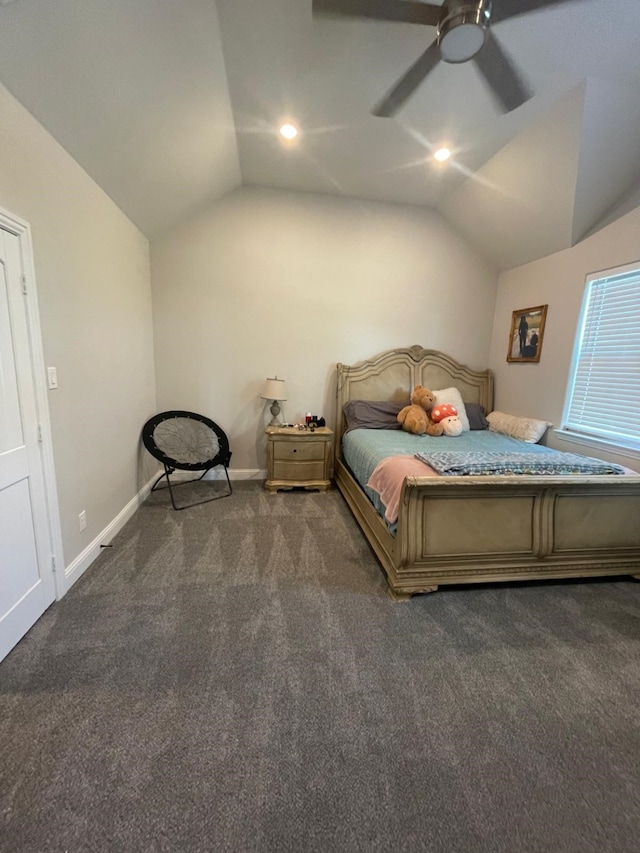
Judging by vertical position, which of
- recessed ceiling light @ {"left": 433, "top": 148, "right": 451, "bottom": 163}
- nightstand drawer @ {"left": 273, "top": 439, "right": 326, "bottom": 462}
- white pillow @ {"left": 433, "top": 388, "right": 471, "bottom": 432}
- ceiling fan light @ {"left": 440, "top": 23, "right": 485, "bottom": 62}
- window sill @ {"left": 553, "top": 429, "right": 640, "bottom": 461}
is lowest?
nightstand drawer @ {"left": 273, "top": 439, "right": 326, "bottom": 462}

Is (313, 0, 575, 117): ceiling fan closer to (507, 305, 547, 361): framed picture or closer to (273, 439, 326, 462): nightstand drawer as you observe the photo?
(507, 305, 547, 361): framed picture

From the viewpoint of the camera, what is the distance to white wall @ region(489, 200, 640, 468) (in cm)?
260

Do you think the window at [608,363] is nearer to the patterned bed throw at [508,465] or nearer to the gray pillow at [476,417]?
the patterned bed throw at [508,465]

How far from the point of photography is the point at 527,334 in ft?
11.3

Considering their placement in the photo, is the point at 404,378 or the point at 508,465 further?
the point at 404,378

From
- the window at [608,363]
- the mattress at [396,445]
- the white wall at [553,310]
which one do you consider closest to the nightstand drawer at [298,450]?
the mattress at [396,445]

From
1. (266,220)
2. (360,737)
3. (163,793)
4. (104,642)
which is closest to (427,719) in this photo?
(360,737)

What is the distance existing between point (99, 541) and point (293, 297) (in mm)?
2762

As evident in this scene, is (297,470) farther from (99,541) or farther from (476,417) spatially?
(476,417)

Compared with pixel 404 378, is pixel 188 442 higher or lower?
lower

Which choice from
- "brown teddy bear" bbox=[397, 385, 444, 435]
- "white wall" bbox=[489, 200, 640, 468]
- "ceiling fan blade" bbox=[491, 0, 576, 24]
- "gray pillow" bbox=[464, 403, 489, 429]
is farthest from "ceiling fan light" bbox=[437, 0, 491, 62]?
"gray pillow" bbox=[464, 403, 489, 429]

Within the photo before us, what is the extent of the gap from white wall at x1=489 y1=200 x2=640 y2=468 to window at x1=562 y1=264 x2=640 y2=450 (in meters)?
0.07

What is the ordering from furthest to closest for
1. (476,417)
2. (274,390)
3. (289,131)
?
(476,417) < (274,390) < (289,131)

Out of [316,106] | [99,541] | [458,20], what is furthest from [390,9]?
[99,541]
